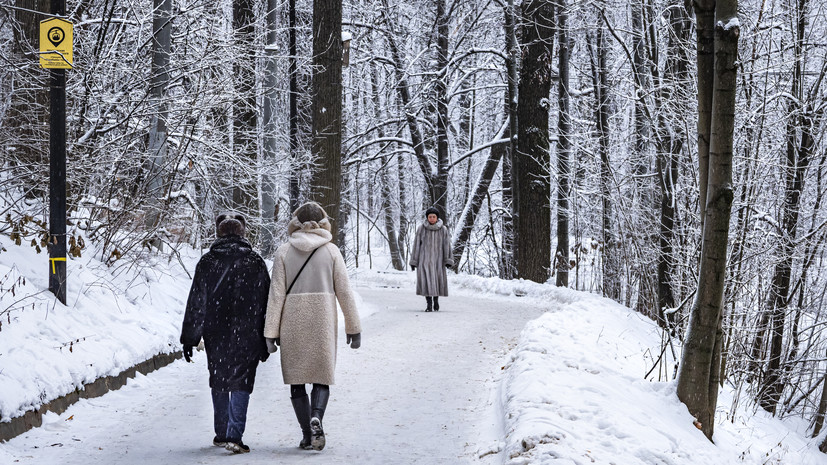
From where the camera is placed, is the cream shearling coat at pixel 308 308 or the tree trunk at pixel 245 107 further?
the tree trunk at pixel 245 107

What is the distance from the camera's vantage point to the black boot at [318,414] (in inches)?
235

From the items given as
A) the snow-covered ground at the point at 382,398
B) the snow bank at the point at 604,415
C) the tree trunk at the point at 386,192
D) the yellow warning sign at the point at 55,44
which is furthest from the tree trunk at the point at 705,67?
the tree trunk at the point at 386,192

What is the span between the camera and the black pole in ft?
27.1

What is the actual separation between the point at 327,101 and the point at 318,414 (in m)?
10.4

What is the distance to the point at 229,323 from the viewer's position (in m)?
6.07

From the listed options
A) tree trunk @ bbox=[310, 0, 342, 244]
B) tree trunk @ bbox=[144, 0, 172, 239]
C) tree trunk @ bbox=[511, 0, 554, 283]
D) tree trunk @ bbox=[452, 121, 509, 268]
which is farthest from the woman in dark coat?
tree trunk @ bbox=[452, 121, 509, 268]

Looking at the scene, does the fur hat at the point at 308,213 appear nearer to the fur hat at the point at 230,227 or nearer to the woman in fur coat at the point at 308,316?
the woman in fur coat at the point at 308,316

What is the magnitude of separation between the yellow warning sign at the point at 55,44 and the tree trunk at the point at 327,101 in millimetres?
7235

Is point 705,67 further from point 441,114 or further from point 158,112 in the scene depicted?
point 441,114

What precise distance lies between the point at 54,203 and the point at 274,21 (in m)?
12.2

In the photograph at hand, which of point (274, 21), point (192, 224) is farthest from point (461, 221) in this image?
point (192, 224)

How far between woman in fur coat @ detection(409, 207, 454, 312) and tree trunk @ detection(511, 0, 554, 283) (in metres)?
3.70

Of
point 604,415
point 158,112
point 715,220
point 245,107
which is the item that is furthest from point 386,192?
point 604,415

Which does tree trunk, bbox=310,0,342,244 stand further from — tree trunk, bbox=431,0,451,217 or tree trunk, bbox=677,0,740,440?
tree trunk, bbox=431,0,451,217
